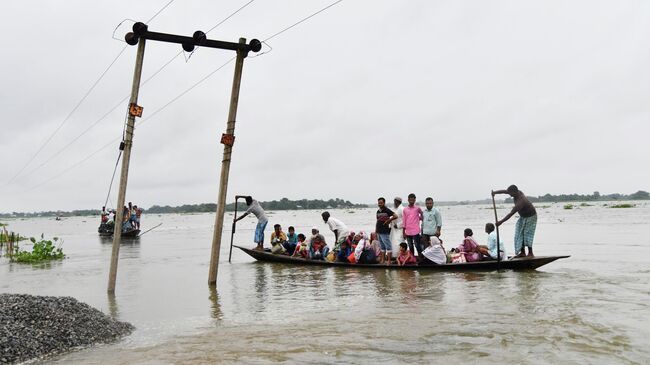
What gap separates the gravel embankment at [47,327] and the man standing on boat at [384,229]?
7.97 metres

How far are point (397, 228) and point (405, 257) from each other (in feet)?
2.85

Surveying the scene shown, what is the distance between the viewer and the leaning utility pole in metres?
11.4

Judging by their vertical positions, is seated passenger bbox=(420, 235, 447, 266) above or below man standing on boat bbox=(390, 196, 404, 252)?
below

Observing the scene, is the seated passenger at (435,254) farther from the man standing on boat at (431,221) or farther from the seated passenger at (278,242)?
the seated passenger at (278,242)

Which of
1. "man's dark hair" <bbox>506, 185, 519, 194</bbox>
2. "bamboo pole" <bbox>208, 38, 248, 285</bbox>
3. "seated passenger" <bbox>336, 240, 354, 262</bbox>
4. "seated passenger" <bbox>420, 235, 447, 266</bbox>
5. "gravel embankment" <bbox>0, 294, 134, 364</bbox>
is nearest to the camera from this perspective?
"gravel embankment" <bbox>0, 294, 134, 364</bbox>

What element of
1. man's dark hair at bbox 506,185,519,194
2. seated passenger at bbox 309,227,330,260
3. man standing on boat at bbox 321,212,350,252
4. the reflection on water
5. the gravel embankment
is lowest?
the reflection on water

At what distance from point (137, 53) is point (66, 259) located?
1383 centimetres

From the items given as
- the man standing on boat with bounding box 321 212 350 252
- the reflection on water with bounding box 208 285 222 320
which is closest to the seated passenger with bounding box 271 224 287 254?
the man standing on boat with bounding box 321 212 350 252

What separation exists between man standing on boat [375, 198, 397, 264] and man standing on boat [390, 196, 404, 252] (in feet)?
0.41

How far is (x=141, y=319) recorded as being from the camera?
897 cm

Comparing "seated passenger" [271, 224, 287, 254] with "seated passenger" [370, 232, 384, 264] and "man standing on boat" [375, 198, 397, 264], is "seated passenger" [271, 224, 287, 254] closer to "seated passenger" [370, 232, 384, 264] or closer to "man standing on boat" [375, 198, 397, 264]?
"seated passenger" [370, 232, 384, 264]

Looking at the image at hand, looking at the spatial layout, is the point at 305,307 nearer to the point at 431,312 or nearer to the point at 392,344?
the point at 431,312

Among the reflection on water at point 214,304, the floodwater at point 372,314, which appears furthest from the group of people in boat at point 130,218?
the reflection on water at point 214,304

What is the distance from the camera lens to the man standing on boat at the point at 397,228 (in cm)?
1427
